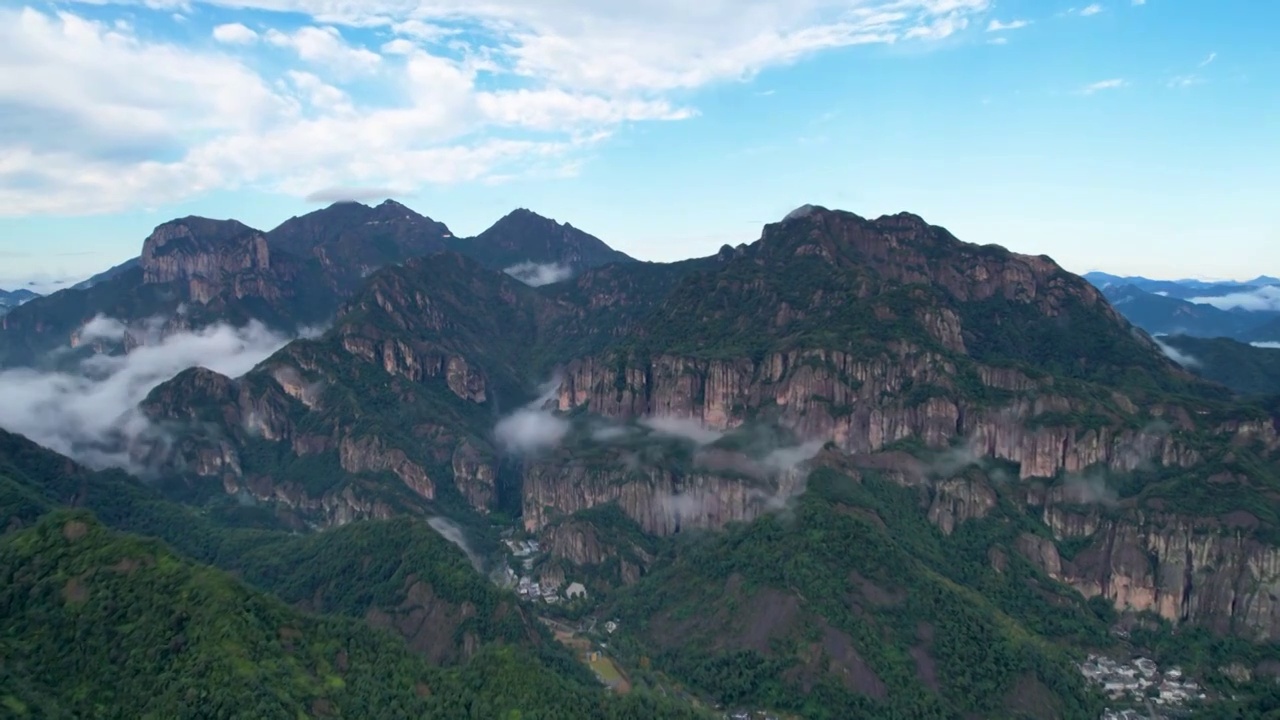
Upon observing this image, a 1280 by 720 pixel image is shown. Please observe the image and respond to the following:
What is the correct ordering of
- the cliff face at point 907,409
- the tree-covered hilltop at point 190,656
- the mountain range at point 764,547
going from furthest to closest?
the cliff face at point 907,409
the mountain range at point 764,547
the tree-covered hilltop at point 190,656

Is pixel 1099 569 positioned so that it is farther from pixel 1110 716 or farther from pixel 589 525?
pixel 589 525

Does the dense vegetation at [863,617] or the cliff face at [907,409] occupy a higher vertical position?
the cliff face at [907,409]

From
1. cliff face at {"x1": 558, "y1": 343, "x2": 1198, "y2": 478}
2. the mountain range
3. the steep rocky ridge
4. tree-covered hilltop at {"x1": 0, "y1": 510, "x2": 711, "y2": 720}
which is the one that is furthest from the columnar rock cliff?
tree-covered hilltop at {"x1": 0, "y1": 510, "x2": 711, "y2": 720}

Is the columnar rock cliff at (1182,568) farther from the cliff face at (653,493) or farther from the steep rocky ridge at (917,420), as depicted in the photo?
the cliff face at (653,493)

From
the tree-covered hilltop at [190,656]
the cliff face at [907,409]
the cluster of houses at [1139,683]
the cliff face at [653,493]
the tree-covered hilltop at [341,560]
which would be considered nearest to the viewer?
the tree-covered hilltop at [190,656]

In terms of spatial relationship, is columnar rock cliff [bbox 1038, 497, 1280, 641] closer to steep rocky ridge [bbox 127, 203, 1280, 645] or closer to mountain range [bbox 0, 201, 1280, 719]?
mountain range [bbox 0, 201, 1280, 719]

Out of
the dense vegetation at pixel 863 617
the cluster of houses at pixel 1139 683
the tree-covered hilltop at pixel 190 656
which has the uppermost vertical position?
the tree-covered hilltop at pixel 190 656

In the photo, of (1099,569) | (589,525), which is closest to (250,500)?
(589,525)

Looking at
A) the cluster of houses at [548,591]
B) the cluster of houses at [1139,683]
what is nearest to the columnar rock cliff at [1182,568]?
the cluster of houses at [1139,683]
